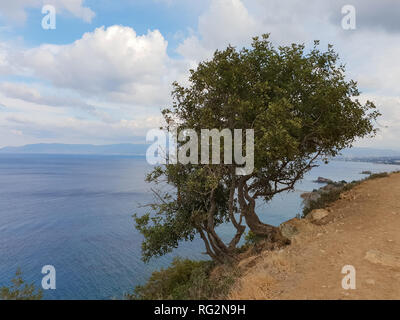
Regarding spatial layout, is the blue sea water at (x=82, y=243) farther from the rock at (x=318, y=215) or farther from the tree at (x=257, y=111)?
the rock at (x=318, y=215)

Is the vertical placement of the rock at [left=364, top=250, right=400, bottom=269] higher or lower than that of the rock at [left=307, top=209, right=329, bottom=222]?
lower

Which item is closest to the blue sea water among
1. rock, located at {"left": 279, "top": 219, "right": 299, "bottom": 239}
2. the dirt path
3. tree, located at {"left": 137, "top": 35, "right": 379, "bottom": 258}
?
tree, located at {"left": 137, "top": 35, "right": 379, "bottom": 258}

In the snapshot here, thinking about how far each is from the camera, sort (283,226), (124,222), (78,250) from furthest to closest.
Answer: (124,222) < (78,250) < (283,226)

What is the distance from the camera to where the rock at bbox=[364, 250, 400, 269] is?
9633 mm

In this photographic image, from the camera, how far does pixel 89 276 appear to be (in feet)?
124

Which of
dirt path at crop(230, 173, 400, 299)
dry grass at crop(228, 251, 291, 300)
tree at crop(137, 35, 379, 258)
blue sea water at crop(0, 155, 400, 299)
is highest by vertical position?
tree at crop(137, 35, 379, 258)

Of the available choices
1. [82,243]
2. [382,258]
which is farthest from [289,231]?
[82,243]

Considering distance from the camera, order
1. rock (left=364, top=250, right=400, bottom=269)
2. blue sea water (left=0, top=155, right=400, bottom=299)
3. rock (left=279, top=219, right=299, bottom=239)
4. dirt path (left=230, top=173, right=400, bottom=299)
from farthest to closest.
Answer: blue sea water (left=0, top=155, right=400, bottom=299) < rock (left=279, top=219, right=299, bottom=239) < rock (left=364, top=250, right=400, bottom=269) < dirt path (left=230, top=173, right=400, bottom=299)

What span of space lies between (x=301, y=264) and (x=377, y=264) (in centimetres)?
265

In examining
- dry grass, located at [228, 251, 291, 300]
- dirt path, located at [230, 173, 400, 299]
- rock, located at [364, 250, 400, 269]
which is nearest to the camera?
dirt path, located at [230, 173, 400, 299]

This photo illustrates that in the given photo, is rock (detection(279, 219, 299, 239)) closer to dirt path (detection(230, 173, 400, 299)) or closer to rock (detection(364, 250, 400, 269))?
dirt path (detection(230, 173, 400, 299))
